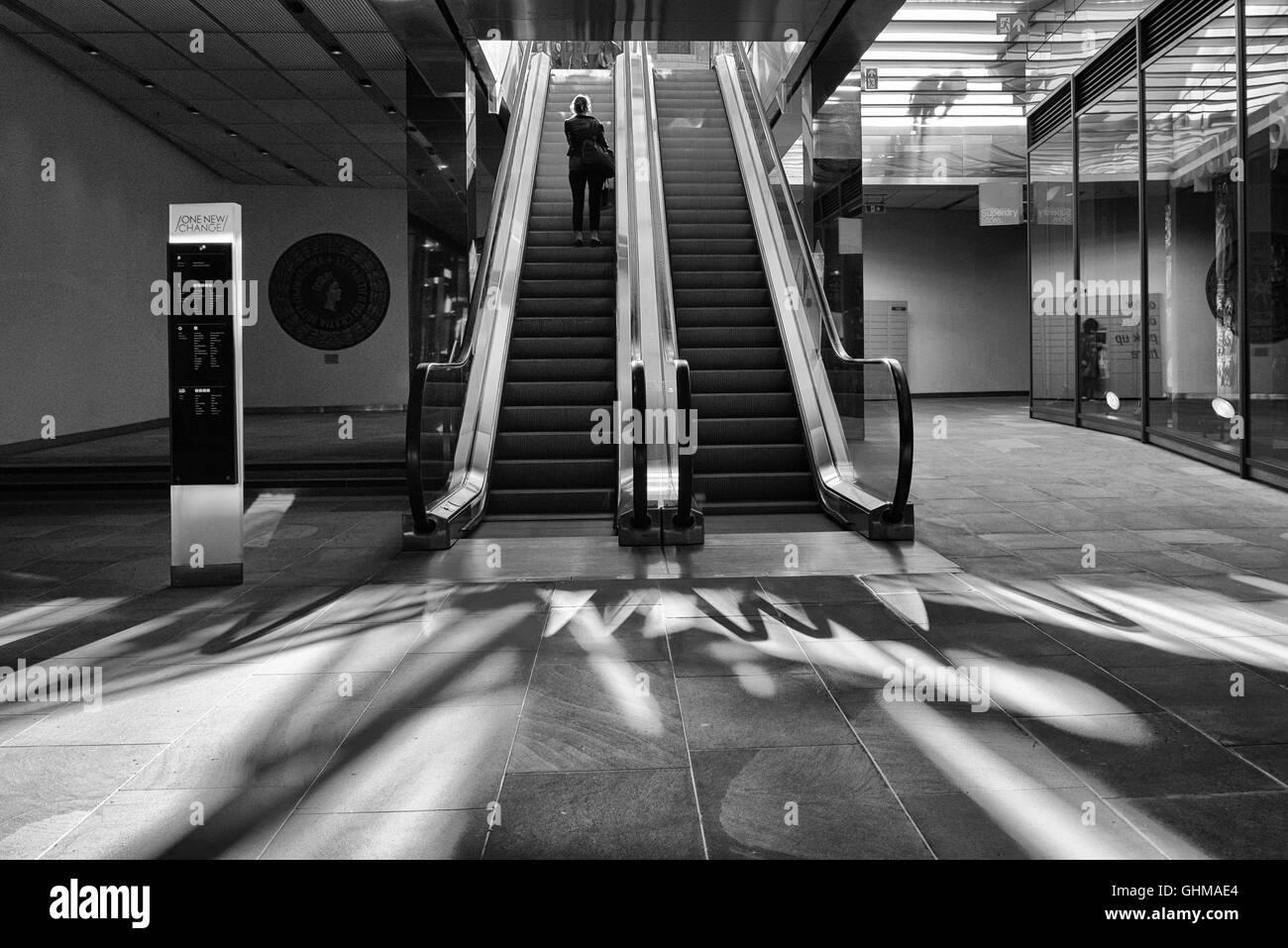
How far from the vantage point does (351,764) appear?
2.82 meters

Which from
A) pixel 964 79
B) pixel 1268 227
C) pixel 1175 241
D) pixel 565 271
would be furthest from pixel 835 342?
pixel 964 79

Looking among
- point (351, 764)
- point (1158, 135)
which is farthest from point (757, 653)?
point (1158, 135)

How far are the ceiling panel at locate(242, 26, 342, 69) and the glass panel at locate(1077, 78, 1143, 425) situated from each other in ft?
26.3

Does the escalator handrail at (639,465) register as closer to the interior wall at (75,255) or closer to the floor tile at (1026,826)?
the floor tile at (1026,826)

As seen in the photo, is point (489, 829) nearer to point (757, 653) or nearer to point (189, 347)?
point (757, 653)

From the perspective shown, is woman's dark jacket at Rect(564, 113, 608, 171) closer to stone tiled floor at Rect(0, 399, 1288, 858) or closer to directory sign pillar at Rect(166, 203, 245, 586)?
stone tiled floor at Rect(0, 399, 1288, 858)

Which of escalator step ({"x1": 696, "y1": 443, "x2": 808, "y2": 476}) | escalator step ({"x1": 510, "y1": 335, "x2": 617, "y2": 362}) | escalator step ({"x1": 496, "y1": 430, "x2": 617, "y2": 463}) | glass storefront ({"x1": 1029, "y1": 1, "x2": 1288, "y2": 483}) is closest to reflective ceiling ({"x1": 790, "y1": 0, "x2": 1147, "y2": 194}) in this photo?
glass storefront ({"x1": 1029, "y1": 1, "x2": 1288, "y2": 483})

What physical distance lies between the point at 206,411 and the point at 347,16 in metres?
5.85

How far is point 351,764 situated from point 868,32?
28.0ft

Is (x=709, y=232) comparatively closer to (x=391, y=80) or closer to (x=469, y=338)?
(x=469, y=338)

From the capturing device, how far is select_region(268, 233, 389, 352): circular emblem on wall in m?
16.5

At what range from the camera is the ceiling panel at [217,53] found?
984 centimetres

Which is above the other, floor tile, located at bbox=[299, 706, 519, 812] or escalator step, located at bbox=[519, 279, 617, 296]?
escalator step, located at bbox=[519, 279, 617, 296]

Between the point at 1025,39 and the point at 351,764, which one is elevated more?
the point at 1025,39
